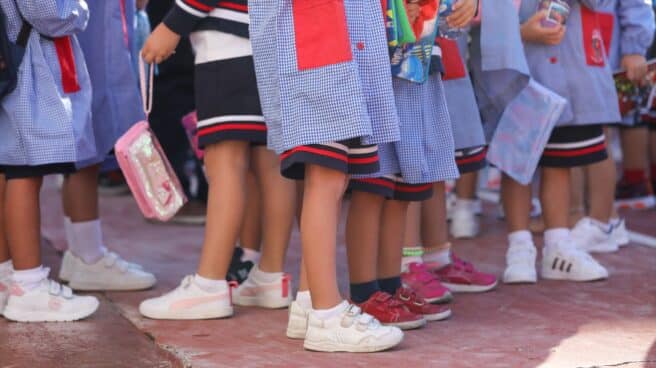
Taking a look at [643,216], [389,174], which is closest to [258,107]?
[389,174]

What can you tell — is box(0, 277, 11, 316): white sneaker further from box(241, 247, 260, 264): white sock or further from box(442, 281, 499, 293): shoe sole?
box(442, 281, 499, 293): shoe sole

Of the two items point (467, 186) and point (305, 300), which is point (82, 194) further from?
point (467, 186)

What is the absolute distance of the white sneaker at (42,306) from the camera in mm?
3920

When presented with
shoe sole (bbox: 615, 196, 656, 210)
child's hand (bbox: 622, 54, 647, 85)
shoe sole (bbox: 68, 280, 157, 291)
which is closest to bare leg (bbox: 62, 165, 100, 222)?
shoe sole (bbox: 68, 280, 157, 291)

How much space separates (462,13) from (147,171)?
49.5 inches

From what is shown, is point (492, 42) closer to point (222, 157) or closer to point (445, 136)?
point (445, 136)

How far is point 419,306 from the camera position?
3.81 metres

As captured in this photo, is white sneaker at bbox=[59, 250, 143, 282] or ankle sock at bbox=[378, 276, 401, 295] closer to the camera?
ankle sock at bbox=[378, 276, 401, 295]

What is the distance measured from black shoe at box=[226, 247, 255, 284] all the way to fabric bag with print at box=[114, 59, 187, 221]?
1.37ft

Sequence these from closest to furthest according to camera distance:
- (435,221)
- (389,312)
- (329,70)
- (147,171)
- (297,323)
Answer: (329,70) < (297,323) < (389,312) < (147,171) < (435,221)

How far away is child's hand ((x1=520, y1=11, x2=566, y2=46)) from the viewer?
4520 millimetres

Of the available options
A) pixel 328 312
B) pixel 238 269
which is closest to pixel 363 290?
pixel 328 312

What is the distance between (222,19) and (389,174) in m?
0.80

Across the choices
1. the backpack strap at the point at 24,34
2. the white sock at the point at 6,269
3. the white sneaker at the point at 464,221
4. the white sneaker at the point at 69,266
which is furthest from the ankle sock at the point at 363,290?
the white sneaker at the point at 464,221
